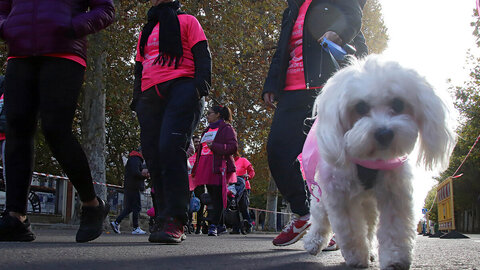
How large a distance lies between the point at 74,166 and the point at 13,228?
666 millimetres

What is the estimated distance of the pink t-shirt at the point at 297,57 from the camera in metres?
4.18

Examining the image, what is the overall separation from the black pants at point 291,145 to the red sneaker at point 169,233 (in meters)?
0.93

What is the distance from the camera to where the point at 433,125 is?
2.52m

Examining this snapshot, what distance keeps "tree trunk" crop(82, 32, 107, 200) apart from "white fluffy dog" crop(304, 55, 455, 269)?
1089 centimetres

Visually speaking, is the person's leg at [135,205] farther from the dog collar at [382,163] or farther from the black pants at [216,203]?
the dog collar at [382,163]

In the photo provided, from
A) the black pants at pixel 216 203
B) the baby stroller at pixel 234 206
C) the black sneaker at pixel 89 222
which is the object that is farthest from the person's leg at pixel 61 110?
the baby stroller at pixel 234 206

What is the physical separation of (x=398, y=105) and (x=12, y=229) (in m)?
3.06

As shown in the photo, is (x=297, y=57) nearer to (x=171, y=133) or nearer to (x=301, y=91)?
(x=301, y=91)

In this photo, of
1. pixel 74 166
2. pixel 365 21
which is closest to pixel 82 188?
pixel 74 166

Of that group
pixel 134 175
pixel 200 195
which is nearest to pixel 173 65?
pixel 134 175

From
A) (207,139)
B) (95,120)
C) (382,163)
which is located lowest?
(382,163)

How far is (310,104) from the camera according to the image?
4141 mm

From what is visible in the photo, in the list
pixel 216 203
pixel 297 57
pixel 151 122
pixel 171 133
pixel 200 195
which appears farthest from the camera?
pixel 200 195

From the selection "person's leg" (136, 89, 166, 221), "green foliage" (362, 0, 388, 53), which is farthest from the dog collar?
"green foliage" (362, 0, 388, 53)
